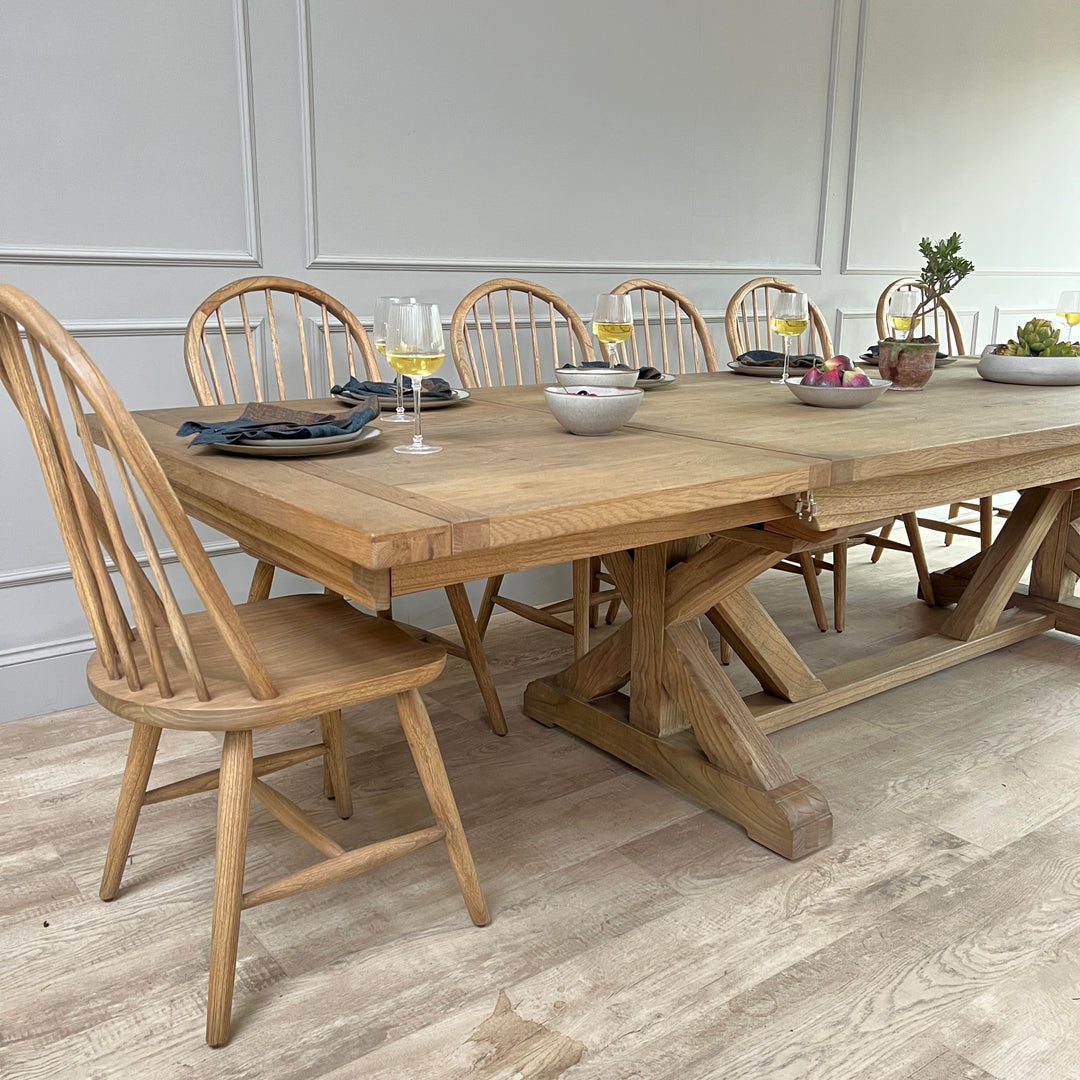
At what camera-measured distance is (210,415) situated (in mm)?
1844

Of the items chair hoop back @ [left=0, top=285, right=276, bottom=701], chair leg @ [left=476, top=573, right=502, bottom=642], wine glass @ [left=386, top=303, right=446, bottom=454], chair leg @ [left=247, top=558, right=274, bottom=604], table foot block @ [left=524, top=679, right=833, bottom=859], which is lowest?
table foot block @ [left=524, top=679, right=833, bottom=859]

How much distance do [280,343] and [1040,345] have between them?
1.88m

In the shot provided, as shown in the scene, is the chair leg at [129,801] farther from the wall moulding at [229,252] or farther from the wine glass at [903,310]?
the wine glass at [903,310]

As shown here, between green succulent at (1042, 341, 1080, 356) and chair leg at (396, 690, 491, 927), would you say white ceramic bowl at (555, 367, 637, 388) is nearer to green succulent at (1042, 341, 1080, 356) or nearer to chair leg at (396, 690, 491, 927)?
chair leg at (396, 690, 491, 927)

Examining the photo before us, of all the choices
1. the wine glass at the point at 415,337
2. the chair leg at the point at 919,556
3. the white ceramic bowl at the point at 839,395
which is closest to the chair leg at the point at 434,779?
the wine glass at the point at 415,337

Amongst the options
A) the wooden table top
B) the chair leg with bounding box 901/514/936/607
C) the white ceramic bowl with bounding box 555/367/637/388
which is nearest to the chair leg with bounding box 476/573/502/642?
the wooden table top

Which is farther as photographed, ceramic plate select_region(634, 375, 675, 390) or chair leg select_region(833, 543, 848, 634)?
chair leg select_region(833, 543, 848, 634)

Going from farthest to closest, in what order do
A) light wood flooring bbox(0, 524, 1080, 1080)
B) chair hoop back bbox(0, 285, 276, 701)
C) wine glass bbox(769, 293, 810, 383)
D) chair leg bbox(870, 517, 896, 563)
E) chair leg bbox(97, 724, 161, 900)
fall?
1. chair leg bbox(870, 517, 896, 563)
2. wine glass bbox(769, 293, 810, 383)
3. chair leg bbox(97, 724, 161, 900)
4. light wood flooring bbox(0, 524, 1080, 1080)
5. chair hoop back bbox(0, 285, 276, 701)

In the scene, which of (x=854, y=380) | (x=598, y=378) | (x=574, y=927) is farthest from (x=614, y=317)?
(x=574, y=927)

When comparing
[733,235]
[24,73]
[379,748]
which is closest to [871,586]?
[733,235]

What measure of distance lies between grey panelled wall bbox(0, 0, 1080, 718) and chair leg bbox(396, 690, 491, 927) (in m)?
1.35

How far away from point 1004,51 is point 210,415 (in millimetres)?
4085

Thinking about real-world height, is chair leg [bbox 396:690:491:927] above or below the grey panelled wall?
below

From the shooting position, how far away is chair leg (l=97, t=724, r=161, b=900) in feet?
5.00
